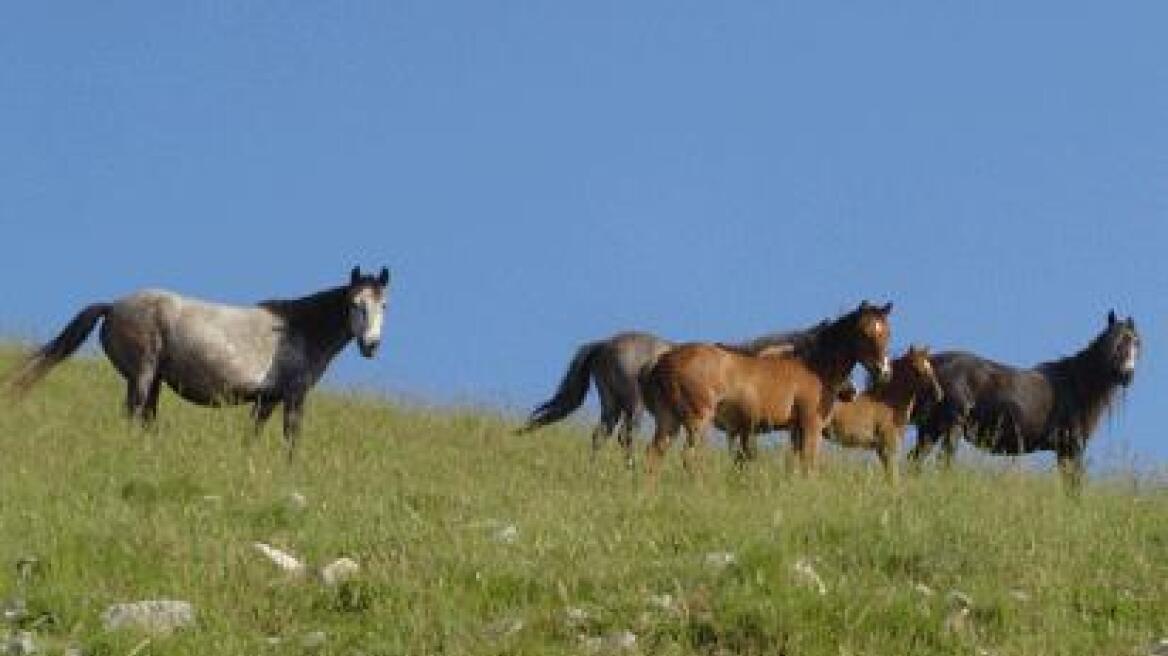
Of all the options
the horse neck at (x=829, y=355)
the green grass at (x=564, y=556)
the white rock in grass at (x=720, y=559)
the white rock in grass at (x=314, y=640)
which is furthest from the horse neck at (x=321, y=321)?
the white rock in grass at (x=314, y=640)

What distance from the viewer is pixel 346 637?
9.41 m

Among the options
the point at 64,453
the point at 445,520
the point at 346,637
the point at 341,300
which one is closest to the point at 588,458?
the point at 341,300

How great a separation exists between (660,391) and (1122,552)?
224 inches

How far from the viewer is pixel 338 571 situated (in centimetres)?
1047

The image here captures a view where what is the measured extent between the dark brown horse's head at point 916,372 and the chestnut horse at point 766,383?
56.5 inches

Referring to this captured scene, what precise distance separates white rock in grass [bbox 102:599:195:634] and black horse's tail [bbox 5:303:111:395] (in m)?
9.82

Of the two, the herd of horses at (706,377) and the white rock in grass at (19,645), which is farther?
the herd of horses at (706,377)

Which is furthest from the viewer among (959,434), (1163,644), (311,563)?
(959,434)

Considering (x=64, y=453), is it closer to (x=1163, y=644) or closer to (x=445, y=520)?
(x=445, y=520)

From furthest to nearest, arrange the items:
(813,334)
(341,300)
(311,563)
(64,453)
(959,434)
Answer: (959,434) < (341,300) < (813,334) < (64,453) < (311,563)

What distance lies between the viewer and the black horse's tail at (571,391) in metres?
21.1

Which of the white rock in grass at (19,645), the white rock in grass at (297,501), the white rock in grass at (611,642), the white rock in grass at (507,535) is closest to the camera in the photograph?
the white rock in grass at (19,645)

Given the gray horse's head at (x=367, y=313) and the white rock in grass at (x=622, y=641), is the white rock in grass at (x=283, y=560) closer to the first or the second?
the white rock in grass at (x=622, y=641)

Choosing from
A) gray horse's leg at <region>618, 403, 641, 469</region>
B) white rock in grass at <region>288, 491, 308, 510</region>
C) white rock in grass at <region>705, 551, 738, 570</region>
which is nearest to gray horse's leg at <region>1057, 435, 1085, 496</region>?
gray horse's leg at <region>618, 403, 641, 469</region>
